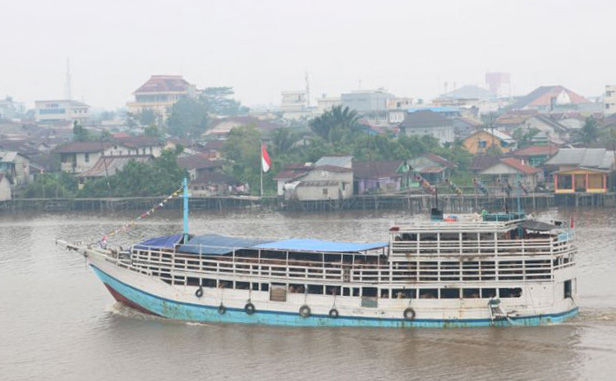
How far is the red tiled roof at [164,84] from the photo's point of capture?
444 feet

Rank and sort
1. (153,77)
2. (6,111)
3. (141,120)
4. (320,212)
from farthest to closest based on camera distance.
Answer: (6,111)
(153,77)
(141,120)
(320,212)

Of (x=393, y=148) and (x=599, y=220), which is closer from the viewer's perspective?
(x=599, y=220)

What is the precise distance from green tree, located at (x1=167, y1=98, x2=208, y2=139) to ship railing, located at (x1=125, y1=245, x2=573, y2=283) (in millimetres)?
74857

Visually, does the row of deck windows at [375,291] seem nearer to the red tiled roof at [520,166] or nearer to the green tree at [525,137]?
the red tiled roof at [520,166]

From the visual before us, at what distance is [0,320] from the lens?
30.7 m

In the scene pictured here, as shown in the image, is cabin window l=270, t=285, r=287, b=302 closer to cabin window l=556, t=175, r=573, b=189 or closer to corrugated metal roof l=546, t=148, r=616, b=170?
cabin window l=556, t=175, r=573, b=189

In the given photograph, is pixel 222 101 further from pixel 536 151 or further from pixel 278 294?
pixel 278 294

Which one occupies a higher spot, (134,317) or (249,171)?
(249,171)

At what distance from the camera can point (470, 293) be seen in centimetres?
2747

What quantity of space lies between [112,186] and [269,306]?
125 ft

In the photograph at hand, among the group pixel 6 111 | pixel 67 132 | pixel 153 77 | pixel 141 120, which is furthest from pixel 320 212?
pixel 6 111

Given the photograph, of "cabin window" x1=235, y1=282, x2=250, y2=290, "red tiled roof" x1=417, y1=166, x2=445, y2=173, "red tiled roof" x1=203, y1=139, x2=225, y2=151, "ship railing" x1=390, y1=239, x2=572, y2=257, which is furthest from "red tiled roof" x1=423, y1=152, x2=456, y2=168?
"cabin window" x1=235, y1=282, x2=250, y2=290

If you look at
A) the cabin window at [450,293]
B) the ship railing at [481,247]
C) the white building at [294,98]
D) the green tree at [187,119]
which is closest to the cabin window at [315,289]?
the ship railing at [481,247]

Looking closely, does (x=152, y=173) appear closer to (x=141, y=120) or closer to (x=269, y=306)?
(x=269, y=306)
